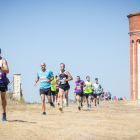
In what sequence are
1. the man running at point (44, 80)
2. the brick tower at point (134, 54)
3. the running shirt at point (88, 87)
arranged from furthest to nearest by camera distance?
the brick tower at point (134, 54), the running shirt at point (88, 87), the man running at point (44, 80)

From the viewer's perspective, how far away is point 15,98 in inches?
999

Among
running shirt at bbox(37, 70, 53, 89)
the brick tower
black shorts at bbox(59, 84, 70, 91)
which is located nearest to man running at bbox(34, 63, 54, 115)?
running shirt at bbox(37, 70, 53, 89)

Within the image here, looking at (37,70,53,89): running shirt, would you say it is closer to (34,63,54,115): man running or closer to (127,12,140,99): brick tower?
(34,63,54,115): man running

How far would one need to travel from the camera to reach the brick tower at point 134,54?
45562 millimetres

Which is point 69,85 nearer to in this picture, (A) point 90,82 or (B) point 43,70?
(B) point 43,70

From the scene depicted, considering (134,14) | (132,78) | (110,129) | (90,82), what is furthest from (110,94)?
(110,129)

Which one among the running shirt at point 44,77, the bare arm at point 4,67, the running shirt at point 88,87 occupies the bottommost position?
the running shirt at point 88,87

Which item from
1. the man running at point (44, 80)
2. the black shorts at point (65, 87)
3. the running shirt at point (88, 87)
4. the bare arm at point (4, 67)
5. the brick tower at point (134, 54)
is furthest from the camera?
the brick tower at point (134, 54)

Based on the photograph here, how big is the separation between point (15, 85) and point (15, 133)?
1938 cm

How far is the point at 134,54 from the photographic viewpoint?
151 ft

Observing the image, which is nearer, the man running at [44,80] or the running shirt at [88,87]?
the man running at [44,80]

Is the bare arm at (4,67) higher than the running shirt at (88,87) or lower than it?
higher

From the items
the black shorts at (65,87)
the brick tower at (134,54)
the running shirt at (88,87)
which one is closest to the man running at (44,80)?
the black shorts at (65,87)

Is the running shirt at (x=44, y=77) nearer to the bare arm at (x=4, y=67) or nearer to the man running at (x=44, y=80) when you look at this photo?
the man running at (x=44, y=80)
